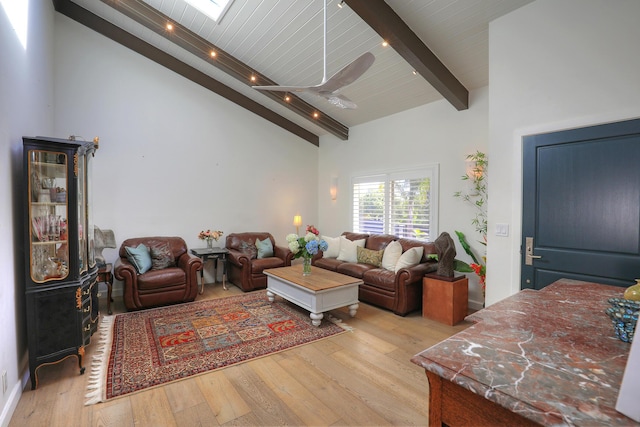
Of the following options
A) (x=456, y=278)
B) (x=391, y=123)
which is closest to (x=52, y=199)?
(x=456, y=278)

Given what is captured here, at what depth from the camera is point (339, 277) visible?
412 centimetres

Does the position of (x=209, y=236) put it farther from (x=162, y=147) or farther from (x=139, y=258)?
(x=162, y=147)

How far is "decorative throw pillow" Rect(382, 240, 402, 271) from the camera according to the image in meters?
4.56

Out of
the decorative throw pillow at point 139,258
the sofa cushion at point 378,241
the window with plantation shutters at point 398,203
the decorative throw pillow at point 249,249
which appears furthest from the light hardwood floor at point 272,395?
the decorative throw pillow at point 249,249

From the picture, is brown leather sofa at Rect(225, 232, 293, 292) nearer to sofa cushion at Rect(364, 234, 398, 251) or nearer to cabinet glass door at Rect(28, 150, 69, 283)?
sofa cushion at Rect(364, 234, 398, 251)

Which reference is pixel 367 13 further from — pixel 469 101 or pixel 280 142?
pixel 280 142

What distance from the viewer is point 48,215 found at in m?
2.59

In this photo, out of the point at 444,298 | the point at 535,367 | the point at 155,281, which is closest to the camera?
the point at 535,367

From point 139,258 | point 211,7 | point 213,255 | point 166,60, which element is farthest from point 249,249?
point 211,7

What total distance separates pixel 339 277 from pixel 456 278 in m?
1.53

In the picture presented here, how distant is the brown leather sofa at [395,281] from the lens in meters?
4.02

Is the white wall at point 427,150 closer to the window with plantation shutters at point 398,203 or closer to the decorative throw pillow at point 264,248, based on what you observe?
the window with plantation shutters at point 398,203

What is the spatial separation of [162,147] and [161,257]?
1901mm

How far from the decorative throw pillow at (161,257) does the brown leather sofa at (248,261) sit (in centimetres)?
94
